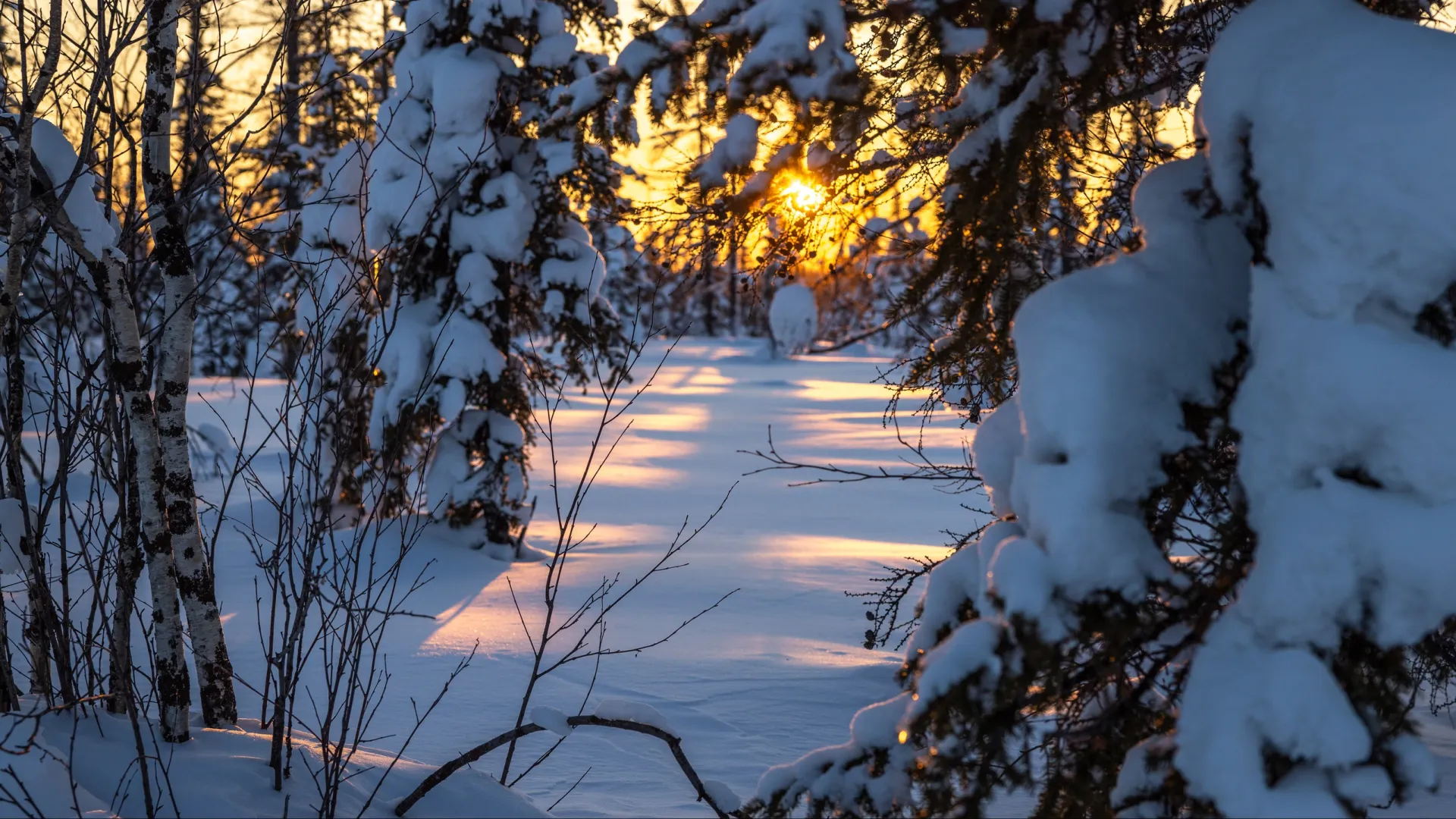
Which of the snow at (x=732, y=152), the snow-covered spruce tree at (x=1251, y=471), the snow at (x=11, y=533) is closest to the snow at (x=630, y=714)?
Answer: the snow-covered spruce tree at (x=1251, y=471)

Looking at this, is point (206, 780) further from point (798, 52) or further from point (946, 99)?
point (946, 99)

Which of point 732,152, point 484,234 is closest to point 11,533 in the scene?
point 732,152

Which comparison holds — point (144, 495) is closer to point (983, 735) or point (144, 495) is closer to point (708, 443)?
point (983, 735)

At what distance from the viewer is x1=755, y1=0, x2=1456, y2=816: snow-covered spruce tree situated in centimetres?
211

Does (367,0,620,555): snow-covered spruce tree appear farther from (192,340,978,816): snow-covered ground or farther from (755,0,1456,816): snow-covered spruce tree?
(755,0,1456,816): snow-covered spruce tree

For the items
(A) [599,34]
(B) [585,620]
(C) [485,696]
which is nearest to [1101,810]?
(C) [485,696]

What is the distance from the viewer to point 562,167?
9.05m

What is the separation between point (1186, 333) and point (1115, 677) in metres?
0.85

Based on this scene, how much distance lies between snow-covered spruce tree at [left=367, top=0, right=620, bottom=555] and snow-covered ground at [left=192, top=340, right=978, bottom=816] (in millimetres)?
954

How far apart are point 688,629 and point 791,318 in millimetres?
32745

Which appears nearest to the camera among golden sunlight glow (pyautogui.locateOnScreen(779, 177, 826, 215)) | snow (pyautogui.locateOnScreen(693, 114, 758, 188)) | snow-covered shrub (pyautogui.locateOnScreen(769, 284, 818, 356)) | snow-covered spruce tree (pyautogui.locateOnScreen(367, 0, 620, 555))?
snow (pyautogui.locateOnScreen(693, 114, 758, 188))

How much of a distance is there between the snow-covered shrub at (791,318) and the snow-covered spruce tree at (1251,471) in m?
36.3

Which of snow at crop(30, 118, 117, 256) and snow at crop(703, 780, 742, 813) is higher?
snow at crop(30, 118, 117, 256)

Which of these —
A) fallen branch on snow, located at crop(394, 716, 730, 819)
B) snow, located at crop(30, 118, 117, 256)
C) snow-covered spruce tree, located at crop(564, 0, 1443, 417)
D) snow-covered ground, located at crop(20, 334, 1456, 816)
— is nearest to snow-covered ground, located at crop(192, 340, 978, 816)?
snow-covered ground, located at crop(20, 334, 1456, 816)
